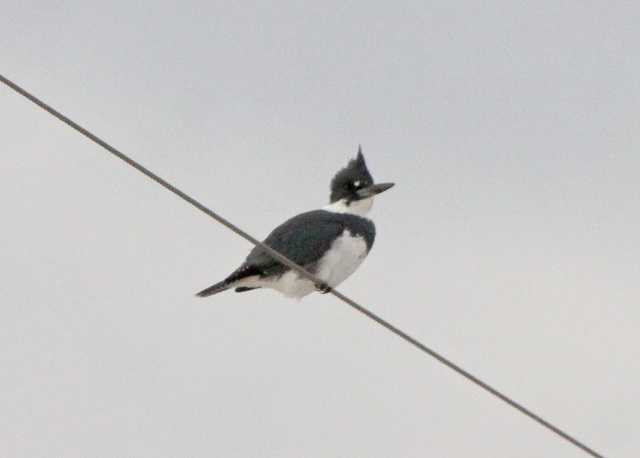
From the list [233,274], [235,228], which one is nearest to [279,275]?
[233,274]

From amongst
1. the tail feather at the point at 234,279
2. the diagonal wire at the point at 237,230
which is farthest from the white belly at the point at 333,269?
the diagonal wire at the point at 237,230

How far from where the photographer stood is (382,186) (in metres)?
9.68

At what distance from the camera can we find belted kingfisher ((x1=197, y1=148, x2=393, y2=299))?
8.73 metres

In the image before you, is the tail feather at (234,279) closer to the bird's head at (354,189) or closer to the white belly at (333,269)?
the white belly at (333,269)

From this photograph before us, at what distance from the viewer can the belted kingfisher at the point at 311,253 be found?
8.73 metres

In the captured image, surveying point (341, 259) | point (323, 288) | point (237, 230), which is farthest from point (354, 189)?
point (237, 230)

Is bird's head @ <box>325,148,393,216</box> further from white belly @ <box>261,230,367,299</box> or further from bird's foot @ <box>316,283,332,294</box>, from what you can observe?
bird's foot @ <box>316,283,332,294</box>

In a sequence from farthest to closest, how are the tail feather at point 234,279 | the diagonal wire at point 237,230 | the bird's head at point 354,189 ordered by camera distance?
the bird's head at point 354,189 → the tail feather at point 234,279 → the diagonal wire at point 237,230

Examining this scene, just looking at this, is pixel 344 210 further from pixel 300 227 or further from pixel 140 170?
pixel 140 170

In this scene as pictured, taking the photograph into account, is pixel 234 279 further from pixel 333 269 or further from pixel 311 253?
pixel 333 269

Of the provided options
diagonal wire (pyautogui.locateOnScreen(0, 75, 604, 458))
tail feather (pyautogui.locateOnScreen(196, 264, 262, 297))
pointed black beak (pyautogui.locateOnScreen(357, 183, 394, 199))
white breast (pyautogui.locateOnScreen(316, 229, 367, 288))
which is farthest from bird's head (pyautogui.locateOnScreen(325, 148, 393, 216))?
diagonal wire (pyautogui.locateOnScreen(0, 75, 604, 458))

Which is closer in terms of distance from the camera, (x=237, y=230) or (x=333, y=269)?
(x=237, y=230)

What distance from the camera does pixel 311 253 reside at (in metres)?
8.78

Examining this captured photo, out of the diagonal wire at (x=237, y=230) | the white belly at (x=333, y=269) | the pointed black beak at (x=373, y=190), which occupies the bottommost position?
the diagonal wire at (x=237, y=230)
